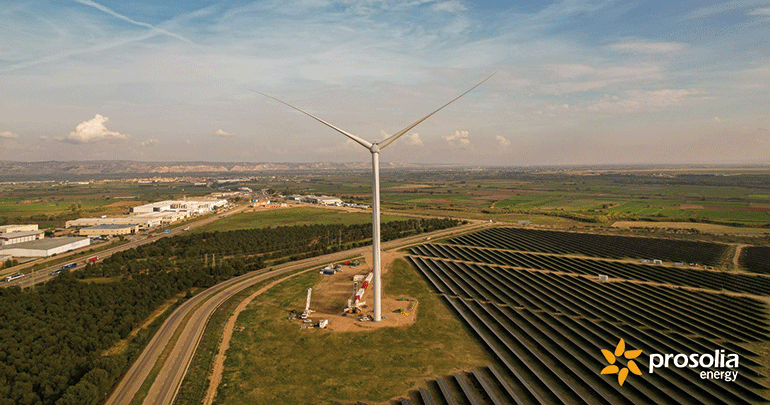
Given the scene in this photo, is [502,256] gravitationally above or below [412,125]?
below

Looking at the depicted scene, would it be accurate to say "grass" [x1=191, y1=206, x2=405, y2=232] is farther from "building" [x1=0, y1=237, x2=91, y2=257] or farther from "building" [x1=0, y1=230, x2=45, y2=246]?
"building" [x1=0, y1=230, x2=45, y2=246]

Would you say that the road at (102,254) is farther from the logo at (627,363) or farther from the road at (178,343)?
the logo at (627,363)

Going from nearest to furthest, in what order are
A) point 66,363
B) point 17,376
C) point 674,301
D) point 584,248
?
point 17,376, point 66,363, point 674,301, point 584,248

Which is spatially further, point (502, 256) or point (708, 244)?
point (708, 244)

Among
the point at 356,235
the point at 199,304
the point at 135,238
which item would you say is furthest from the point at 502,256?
the point at 135,238

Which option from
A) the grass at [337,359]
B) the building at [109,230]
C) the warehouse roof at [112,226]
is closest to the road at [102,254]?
the building at [109,230]

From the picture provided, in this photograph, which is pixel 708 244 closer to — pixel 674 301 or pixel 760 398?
pixel 674 301

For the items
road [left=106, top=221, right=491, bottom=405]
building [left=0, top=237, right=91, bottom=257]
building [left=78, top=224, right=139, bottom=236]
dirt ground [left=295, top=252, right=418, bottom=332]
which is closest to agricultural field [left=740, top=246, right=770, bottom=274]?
dirt ground [left=295, top=252, right=418, bottom=332]
